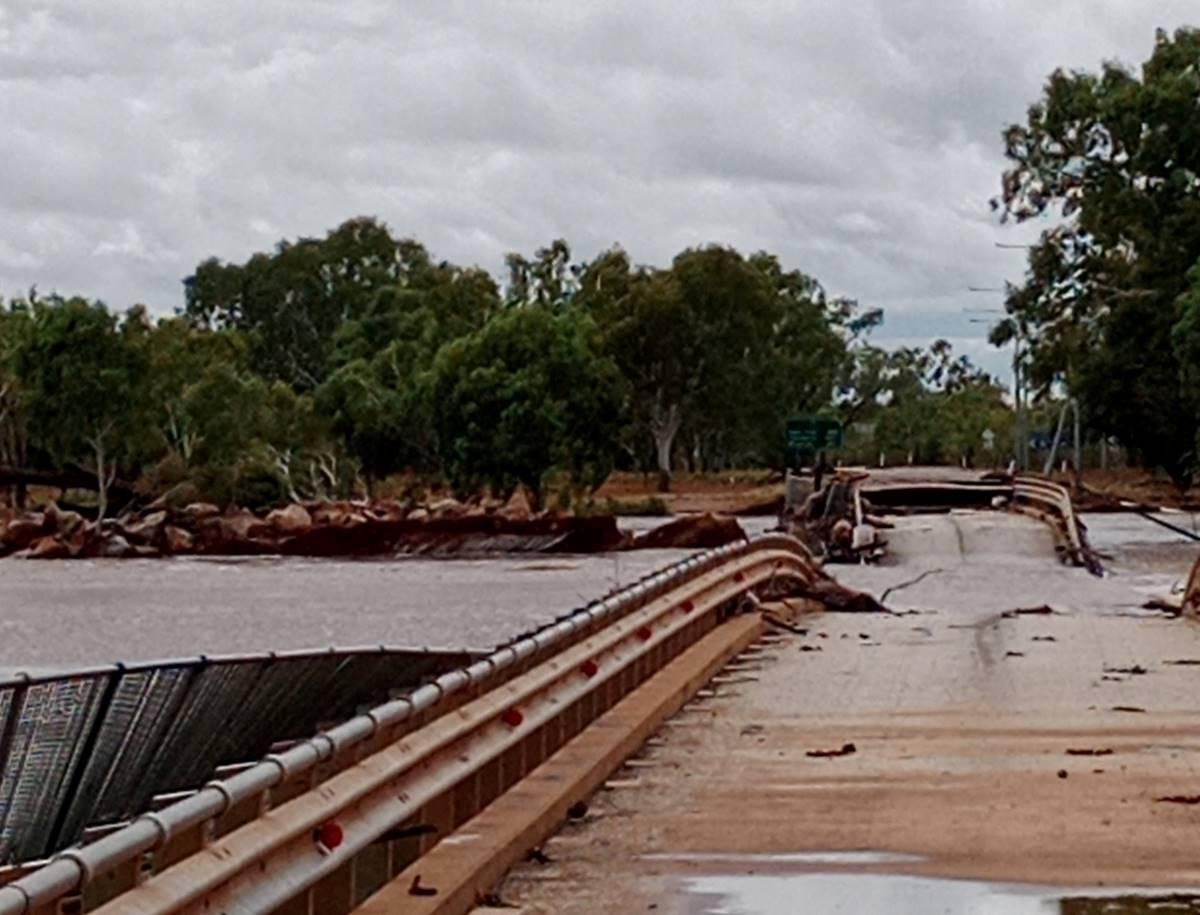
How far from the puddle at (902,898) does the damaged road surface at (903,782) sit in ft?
0.08

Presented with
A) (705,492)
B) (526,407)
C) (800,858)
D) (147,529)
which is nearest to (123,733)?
(800,858)

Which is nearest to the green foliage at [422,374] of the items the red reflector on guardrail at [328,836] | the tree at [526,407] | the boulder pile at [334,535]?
the tree at [526,407]

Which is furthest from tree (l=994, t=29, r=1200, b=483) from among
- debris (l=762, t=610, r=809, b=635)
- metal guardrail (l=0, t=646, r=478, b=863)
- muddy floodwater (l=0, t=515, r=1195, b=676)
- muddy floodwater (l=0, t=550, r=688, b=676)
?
metal guardrail (l=0, t=646, r=478, b=863)

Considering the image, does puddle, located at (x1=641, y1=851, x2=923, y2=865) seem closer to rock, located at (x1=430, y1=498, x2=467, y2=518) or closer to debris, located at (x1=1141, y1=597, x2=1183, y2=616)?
debris, located at (x1=1141, y1=597, x2=1183, y2=616)

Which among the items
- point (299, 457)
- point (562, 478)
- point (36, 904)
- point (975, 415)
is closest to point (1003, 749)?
point (36, 904)

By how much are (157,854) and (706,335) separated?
103 metres

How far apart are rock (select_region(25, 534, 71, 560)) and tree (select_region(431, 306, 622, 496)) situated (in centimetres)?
2079

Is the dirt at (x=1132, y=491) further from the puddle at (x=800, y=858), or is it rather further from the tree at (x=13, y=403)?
the puddle at (x=800, y=858)

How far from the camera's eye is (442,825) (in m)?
9.46

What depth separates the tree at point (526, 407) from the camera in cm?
9044

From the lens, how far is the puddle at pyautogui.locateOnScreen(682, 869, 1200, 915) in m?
8.73

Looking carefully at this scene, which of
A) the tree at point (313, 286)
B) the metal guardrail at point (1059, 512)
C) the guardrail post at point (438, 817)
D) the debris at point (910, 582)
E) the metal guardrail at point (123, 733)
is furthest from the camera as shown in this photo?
the tree at point (313, 286)

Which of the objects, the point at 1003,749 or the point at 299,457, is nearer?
the point at 1003,749

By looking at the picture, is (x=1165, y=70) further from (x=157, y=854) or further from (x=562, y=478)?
(x=157, y=854)
